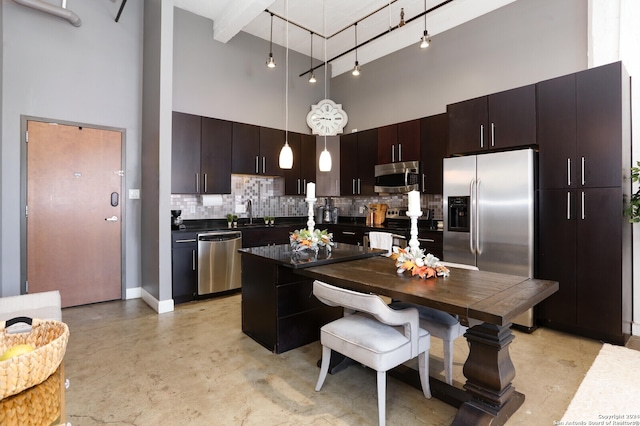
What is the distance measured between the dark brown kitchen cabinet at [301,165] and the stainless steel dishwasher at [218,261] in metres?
1.42

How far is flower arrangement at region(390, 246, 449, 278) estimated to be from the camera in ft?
6.94

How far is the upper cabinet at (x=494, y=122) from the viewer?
346cm

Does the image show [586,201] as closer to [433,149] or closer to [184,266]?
[433,149]

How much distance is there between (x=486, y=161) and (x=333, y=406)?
291cm

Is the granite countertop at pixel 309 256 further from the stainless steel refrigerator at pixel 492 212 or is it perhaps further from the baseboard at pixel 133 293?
the baseboard at pixel 133 293

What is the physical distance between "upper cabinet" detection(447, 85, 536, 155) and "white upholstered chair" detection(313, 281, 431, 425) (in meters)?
2.57

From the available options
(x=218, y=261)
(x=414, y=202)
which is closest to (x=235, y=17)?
(x=218, y=261)

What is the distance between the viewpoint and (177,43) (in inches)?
183

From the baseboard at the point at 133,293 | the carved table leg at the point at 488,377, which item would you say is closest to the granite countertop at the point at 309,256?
the carved table leg at the point at 488,377

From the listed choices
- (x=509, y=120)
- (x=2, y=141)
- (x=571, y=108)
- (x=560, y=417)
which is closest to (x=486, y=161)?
(x=509, y=120)

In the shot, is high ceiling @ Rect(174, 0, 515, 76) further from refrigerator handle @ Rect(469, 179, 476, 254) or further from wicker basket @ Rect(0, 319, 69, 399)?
wicker basket @ Rect(0, 319, 69, 399)

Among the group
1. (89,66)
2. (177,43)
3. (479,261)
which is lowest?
(479,261)

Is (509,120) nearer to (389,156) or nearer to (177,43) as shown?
(389,156)

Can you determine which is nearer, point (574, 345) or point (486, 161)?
point (574, 345)
